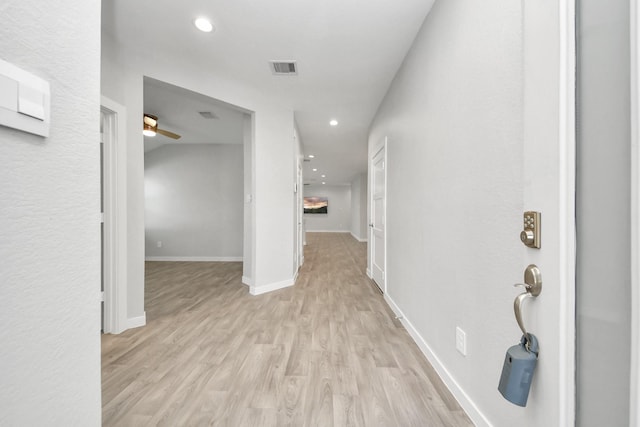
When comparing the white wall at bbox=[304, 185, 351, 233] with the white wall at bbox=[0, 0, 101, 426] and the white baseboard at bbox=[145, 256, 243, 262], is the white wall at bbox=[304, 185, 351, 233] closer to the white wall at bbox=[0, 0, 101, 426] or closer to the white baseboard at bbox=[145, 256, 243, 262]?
the white baseboard at bbox=[145, 256, 243, 262]

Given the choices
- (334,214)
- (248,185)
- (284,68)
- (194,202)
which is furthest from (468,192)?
(334,214)

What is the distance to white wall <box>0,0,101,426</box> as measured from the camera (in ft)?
1.53

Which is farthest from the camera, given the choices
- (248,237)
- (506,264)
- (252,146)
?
(248,237)

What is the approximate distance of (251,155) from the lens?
329 centimetres

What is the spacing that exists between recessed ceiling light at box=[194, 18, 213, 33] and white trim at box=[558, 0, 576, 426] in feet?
7.23

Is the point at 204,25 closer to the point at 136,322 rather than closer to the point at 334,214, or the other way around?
the point at 136,322

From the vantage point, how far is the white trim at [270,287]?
3170 millimetres

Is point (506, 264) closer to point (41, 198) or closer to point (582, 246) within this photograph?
point (582, 246)

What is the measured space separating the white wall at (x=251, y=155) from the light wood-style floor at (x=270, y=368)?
1.70 ft

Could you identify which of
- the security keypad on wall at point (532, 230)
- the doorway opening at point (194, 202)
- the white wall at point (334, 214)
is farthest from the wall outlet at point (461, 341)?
the white wall at point (334, 214)

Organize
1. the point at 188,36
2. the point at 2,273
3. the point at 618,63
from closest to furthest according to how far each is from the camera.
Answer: the point at 2,273 → the point at 618,63 → the point at 188,36

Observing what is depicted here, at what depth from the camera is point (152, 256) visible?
5324 mm

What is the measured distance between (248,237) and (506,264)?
314 centimetres

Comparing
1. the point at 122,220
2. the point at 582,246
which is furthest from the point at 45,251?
the point at 122,220
